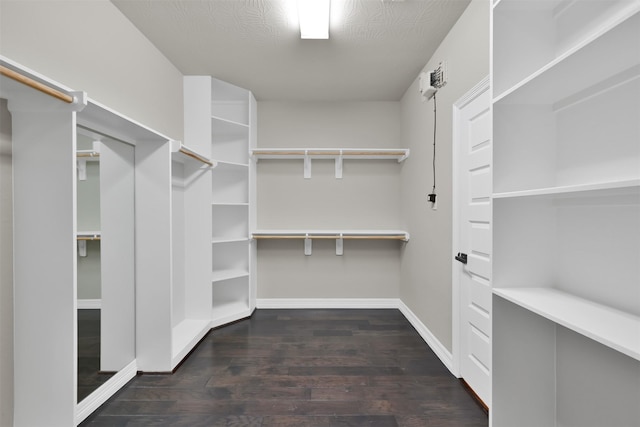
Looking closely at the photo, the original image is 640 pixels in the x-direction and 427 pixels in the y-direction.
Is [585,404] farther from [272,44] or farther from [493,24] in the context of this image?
[272,44]

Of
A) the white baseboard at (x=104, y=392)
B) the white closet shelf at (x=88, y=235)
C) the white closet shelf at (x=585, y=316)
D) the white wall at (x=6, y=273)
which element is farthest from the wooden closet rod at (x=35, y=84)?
the white closet shelf at (x=585, y=316)

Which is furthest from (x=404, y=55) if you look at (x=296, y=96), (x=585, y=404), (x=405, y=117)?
(x=585, y=404)

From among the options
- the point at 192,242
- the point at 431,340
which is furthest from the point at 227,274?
the point at 431,340

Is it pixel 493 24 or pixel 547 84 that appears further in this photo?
pixel 493 24

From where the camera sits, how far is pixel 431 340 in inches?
97.0

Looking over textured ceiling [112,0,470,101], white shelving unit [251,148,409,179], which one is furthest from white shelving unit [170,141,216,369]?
A: textured ceiling [112,0,470,101]

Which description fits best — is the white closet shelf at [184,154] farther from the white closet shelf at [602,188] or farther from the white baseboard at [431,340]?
the white baseboard at [431,340]

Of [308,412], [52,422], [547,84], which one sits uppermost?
[547,84]

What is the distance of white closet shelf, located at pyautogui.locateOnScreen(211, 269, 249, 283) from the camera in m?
2.92

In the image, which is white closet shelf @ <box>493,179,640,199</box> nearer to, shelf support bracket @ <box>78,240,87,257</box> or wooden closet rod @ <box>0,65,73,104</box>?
wooden closet rod @ <box>0,65,73,104</box>

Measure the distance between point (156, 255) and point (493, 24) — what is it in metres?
2.40

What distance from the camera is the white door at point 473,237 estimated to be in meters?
1.71

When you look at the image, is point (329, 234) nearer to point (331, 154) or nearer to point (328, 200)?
point (328, 200)

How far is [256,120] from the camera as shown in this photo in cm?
345
